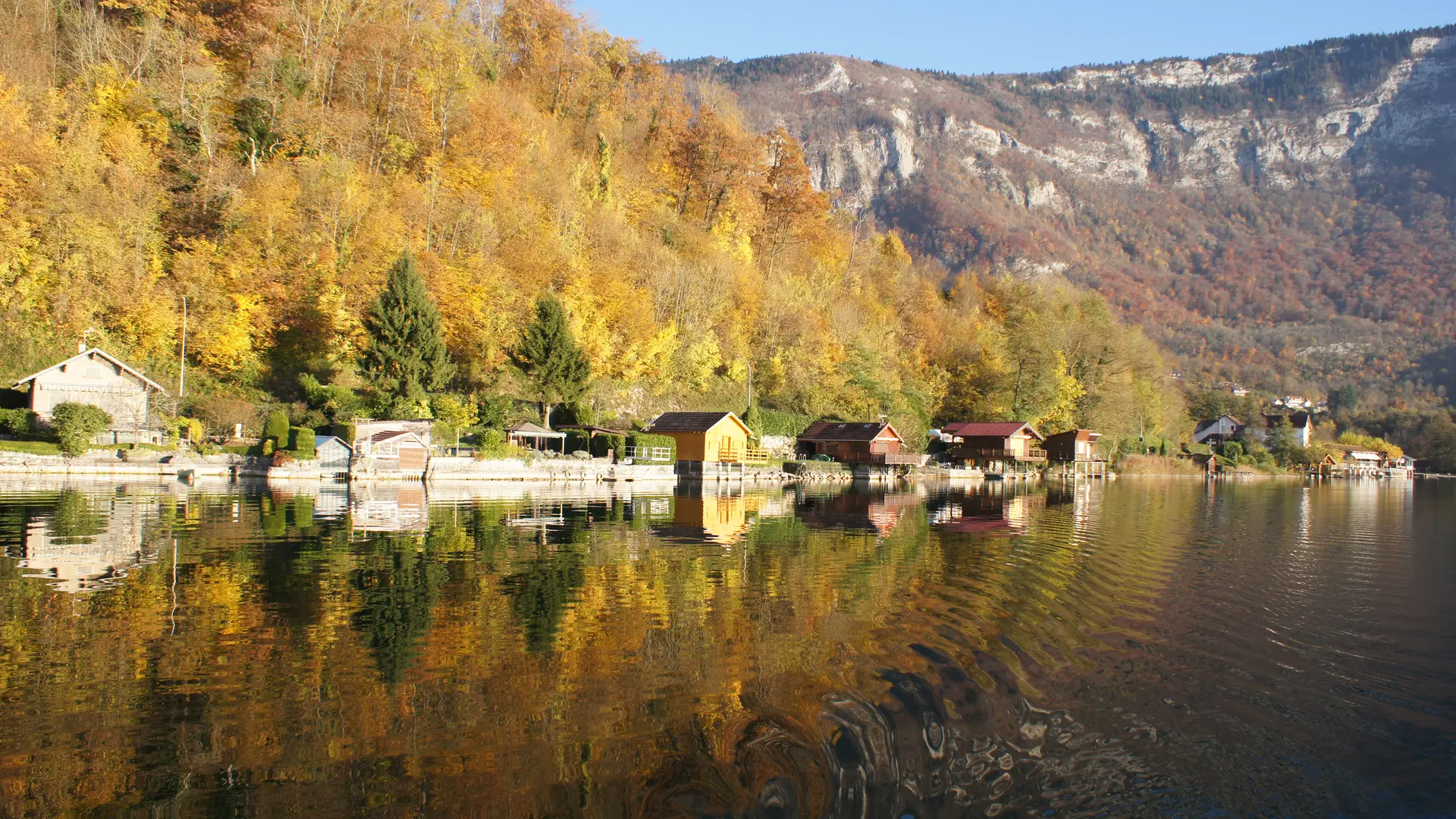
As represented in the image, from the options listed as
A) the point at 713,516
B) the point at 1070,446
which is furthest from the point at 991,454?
the point at 713,516

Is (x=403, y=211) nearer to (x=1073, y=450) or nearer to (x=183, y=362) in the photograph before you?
(x=183, y=362)

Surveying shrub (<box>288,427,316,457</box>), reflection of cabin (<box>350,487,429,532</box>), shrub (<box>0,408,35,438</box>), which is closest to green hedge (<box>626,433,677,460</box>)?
reflection of cabin (<box>350,487,429,532</box>)

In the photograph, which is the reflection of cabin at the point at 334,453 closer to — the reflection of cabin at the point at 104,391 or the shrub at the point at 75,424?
the reflection of cabin at the point at 104,391

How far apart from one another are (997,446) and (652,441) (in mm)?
33748

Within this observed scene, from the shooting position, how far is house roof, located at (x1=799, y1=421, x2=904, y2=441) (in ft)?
213

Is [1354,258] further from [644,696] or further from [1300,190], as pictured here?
[644,696]

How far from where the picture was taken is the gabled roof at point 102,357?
4044 cm

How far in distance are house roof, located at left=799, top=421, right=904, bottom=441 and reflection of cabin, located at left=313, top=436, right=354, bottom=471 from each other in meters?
35.3

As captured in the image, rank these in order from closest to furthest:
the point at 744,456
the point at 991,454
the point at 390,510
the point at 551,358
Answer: the point at 390,510 → the point at 551,358 → the point at 744,456 → the point at 991,454

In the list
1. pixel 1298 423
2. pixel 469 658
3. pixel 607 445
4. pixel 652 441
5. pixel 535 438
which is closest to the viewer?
pixel 469 658

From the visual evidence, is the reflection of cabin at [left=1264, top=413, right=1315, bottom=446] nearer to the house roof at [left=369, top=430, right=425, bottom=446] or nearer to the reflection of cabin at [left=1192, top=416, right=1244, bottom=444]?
the reflection of cabin at [left=1192, top=416, right=1244, bottom=444]

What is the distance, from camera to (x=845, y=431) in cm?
6619

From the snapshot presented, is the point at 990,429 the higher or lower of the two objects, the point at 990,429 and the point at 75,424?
the higher

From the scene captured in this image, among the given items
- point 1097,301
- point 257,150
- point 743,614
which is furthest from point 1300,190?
point 743,614
